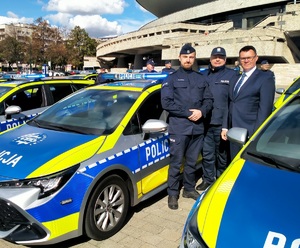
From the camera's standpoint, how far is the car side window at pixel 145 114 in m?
3.58

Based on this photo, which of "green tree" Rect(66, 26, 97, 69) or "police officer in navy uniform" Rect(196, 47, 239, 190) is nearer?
"police officer in navy uniform" Rect(196, 47, 239, 190)

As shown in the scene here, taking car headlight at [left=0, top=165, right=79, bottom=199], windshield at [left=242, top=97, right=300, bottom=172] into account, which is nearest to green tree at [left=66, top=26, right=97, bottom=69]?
car headlight at [left=0, top=165, right=79, bottom=199]

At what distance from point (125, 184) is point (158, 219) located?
65cm

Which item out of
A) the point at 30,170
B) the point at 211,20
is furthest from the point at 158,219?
the point at 211,20

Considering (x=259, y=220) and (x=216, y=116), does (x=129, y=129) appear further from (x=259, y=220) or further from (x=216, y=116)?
(x=259, y=220)

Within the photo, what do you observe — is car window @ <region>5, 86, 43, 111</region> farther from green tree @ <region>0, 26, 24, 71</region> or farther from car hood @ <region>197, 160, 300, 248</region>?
green tree @ <region>0, 26, 24, 71</region>

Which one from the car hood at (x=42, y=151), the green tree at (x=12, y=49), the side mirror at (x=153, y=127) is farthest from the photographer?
the green tree at (x=12, y=49)

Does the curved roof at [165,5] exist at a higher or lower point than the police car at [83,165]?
higher

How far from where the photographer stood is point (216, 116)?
4.31 m

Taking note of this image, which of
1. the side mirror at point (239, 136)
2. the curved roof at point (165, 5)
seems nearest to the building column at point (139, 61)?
the curved roof at point (165, 5)

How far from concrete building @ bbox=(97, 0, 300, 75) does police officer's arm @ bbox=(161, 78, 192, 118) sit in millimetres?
25044

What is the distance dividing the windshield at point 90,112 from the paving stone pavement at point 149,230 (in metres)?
1.08

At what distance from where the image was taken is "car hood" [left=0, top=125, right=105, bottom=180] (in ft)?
9.05

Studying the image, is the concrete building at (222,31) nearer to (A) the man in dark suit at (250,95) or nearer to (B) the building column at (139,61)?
(B) the building column at (139,61)
